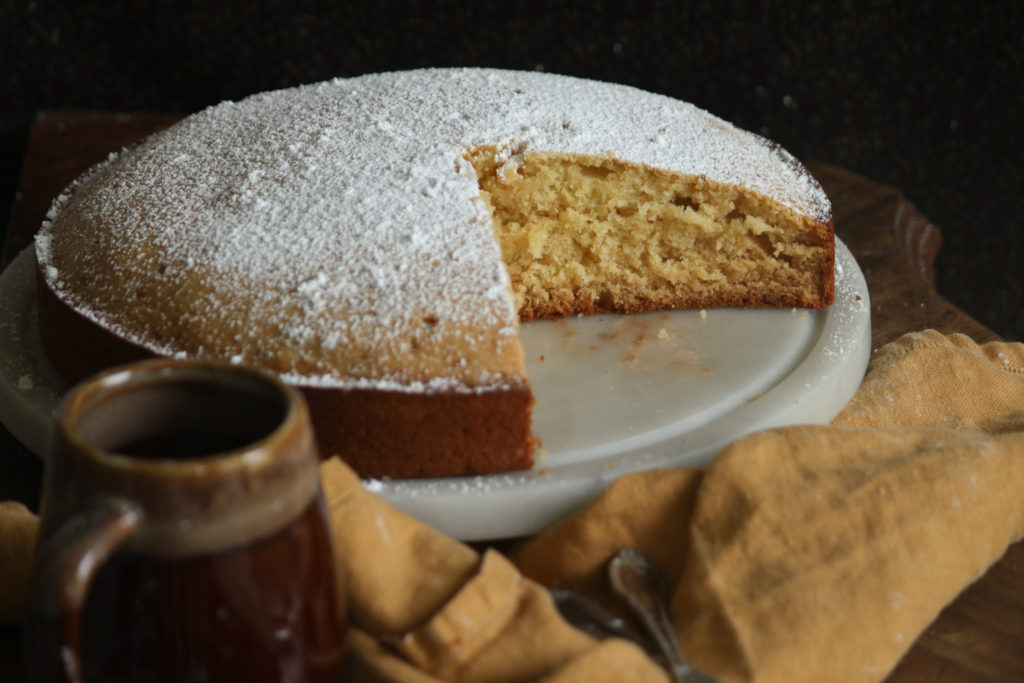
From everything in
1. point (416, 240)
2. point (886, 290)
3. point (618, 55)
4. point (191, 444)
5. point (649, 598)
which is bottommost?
point (886, 290)

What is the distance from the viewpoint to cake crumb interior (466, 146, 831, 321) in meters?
1.99

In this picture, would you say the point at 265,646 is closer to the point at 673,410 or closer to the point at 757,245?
the point at 673,410

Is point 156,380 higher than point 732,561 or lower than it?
higher

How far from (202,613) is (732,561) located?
646 millimetres

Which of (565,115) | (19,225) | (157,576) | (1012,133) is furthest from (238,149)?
(1012,133)

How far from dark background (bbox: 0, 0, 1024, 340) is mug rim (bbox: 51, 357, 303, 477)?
8.15 feet

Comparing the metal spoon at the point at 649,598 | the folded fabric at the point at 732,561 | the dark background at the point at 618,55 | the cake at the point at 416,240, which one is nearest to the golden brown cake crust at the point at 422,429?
the cake at the point at 416,240

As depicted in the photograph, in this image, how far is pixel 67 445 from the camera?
0.89 m

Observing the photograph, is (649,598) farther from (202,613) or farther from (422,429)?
(202,613)

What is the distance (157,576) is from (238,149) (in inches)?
45.8

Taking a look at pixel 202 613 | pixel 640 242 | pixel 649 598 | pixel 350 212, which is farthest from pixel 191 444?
pixel 640 242

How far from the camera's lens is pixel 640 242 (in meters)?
2.09

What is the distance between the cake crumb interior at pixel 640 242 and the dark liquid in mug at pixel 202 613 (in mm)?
1126

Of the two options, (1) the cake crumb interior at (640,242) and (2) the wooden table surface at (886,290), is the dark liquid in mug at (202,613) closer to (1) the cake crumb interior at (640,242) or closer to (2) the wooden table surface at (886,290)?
(2) the wooden table surface at (886,290)
